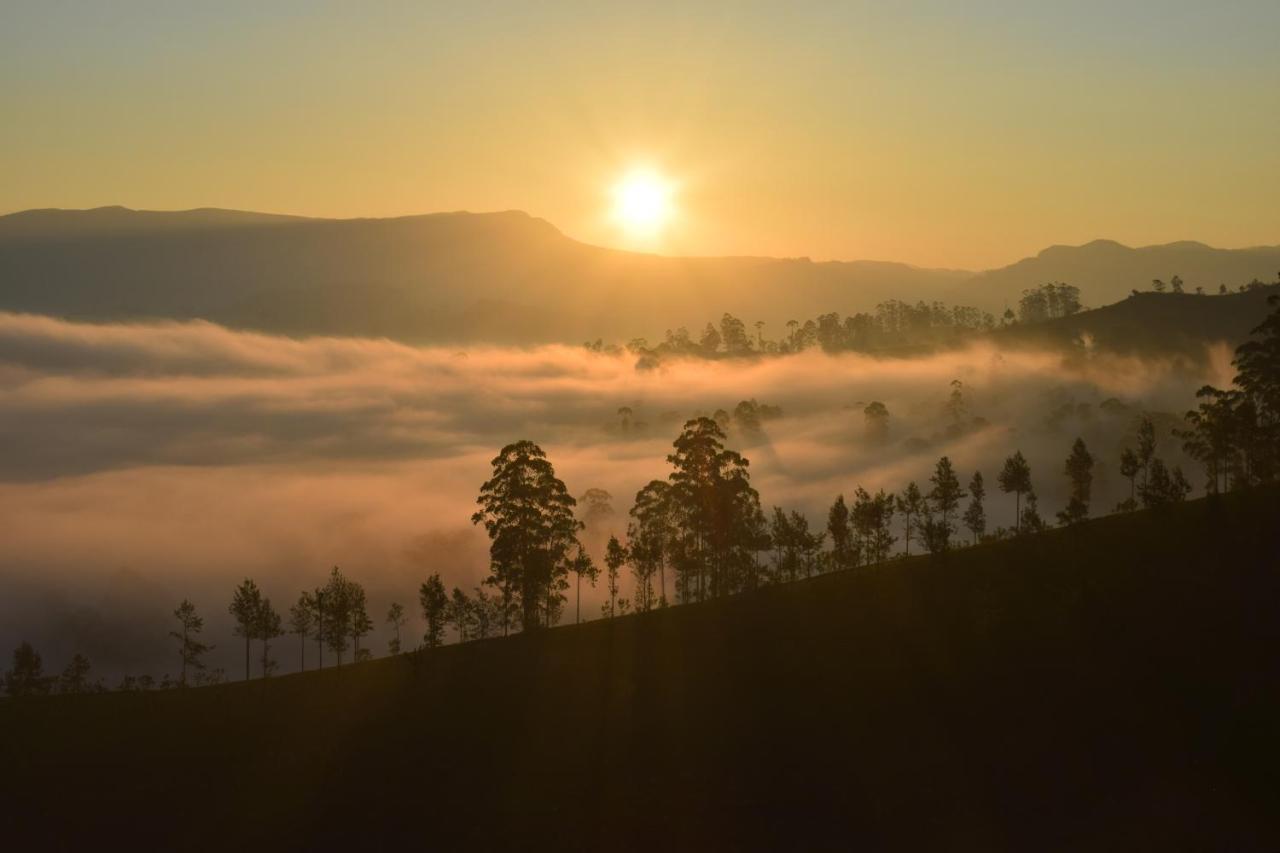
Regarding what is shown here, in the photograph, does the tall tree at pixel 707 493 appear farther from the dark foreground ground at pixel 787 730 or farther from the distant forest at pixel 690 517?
the dark foreground ground at pixel 787 730

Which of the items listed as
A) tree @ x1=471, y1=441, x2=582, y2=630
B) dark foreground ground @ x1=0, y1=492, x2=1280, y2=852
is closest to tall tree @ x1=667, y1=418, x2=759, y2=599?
tree @ x1=471, y1=441, x2=582, y2=630

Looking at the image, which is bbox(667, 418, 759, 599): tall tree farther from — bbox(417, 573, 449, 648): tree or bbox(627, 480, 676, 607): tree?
bbox(417, 573, 449, 648): tree

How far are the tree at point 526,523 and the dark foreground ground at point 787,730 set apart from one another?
889 centimetres

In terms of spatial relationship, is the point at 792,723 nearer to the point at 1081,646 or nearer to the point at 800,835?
the point at 800,835

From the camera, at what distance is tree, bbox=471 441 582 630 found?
389 feet

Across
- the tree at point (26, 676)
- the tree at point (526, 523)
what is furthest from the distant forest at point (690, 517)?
the tree at point (26, 676)

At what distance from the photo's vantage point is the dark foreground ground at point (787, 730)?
75.3 metres

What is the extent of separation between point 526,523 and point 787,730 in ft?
136

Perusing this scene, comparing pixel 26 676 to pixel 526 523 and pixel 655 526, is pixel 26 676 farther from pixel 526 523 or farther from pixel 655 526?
pixel 655 526

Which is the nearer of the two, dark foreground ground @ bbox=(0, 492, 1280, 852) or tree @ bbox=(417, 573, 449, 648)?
dark foreground ground @ bbox=(0, 492, 1280, 852)

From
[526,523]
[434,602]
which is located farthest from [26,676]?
[526,523]

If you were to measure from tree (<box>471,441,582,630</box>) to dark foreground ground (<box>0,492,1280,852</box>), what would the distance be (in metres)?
8.89

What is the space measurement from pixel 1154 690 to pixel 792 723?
25.4 m

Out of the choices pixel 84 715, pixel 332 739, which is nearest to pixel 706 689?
pixel 332 739
